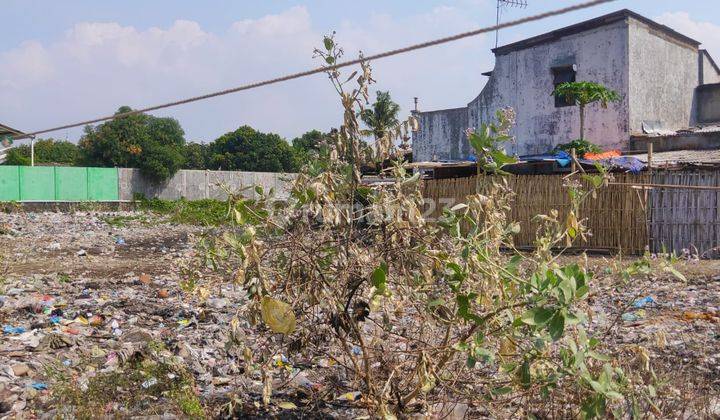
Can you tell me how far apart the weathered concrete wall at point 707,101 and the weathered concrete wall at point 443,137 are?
678 centimetres

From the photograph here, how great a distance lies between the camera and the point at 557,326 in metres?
2.10

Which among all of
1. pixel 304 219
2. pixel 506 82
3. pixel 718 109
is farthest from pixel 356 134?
pixel 718 109

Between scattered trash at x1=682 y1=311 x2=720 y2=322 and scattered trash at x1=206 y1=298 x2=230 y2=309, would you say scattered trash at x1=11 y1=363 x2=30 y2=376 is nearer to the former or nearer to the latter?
scattered trash at x1=206 y1=298 x2=230 y2=309

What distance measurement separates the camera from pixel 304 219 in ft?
9.75

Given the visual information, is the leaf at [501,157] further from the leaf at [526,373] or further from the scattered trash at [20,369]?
the scattered trash at [20,369]

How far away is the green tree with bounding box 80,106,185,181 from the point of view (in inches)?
1055

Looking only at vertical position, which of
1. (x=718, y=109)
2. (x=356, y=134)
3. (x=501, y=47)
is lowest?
(x=356, y=134)

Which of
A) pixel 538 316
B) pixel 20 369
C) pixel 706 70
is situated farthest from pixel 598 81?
pixel 538 316

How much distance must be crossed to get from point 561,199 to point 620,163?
4.94 feet

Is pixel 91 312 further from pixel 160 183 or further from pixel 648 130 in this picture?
pixel 160 183

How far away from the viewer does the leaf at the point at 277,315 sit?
2.68m

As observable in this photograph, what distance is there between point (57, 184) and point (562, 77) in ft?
55.3

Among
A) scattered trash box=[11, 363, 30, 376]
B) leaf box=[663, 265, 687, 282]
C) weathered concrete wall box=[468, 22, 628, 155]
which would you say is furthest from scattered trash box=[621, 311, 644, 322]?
weathered concrete wall box=[468, 22, 628, 155]

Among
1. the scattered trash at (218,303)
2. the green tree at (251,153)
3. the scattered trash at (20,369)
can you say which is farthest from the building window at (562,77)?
the green tree at (251,153)
